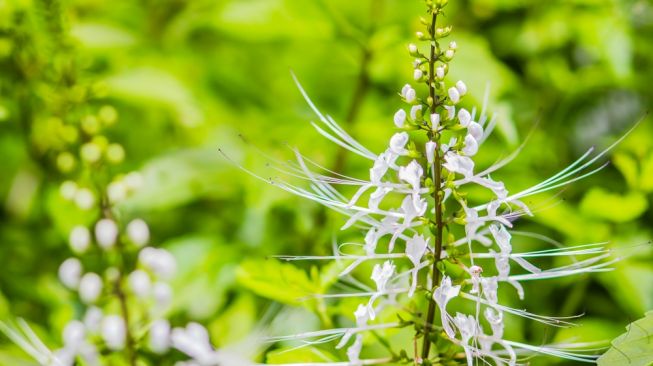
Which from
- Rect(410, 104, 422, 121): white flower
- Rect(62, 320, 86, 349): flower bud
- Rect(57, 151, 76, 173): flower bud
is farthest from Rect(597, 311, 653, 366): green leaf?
Rect(57, 151, 76, 173): flower bud

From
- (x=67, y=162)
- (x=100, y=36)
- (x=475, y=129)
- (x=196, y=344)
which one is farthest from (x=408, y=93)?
(x=100, y=36)

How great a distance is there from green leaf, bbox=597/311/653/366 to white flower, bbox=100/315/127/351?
971mm

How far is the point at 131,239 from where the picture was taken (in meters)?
1.83

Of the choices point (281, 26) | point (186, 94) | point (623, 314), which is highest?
point (281, 26)

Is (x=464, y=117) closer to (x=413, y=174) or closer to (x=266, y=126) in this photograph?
(x=413, y=174)

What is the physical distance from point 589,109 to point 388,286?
6.87ft

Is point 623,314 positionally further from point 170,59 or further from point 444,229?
point 170,59

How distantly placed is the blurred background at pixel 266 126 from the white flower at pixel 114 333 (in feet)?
0.91

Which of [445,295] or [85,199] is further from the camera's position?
[85,199]

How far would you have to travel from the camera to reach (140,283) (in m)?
1.72

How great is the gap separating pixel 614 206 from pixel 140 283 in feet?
3.97

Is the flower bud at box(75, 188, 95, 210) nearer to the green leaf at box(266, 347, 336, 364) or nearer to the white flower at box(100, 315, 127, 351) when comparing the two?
the white flower at box(100, 315, 127, 351)

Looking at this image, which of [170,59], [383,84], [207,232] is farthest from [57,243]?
[383,84]

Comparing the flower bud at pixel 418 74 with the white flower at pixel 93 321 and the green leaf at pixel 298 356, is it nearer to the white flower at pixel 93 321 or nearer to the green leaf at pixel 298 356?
the green leaf at pixel 298 356
